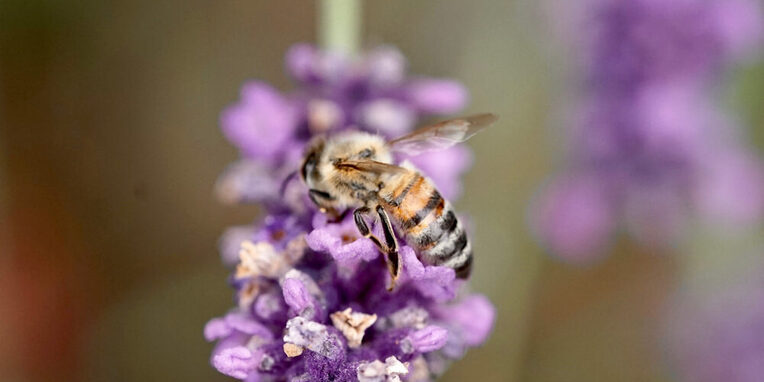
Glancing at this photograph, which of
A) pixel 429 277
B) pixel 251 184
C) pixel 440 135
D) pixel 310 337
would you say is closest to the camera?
pixel 310 337

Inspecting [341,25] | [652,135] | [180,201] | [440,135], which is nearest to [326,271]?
[440,135]

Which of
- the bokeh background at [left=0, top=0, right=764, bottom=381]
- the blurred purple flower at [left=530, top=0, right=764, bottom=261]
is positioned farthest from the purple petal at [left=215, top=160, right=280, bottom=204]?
the blurred purple flower at [left=530, top=0, right=764, bottom=261]

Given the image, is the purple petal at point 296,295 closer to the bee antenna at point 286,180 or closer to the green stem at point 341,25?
the bee antenna at point 286,180

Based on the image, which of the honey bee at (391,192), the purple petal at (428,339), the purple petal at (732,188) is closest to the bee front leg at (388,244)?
the honey bee at (391,192)

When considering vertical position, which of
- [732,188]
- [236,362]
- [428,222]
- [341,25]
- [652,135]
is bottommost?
[236,362]

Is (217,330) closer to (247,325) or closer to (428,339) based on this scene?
(247,325)

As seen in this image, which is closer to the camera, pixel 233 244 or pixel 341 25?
pixel 233 244

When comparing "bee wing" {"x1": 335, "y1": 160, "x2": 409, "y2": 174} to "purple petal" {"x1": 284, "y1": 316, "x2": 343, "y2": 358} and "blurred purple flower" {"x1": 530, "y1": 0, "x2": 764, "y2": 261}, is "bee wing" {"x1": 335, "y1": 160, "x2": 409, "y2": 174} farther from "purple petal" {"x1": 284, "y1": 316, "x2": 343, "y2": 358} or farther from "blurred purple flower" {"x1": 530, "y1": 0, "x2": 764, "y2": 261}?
"blurred purple flower" {"x1": 530, "y1": 0, "x2": 764, "y2": 261}

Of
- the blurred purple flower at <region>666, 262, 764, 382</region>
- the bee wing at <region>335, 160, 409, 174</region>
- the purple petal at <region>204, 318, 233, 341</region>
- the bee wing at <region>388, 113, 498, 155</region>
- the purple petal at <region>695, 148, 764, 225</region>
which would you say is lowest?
the blurred purple flower at <region>666, 262, 764, 382</region>
